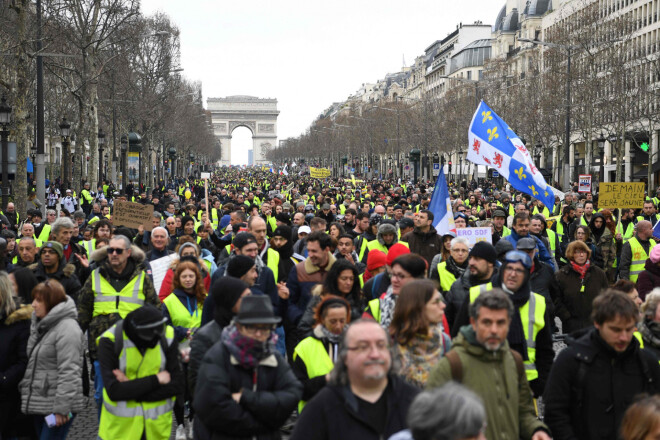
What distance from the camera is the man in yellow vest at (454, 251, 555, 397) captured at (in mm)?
5625

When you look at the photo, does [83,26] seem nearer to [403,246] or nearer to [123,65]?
[123,65]

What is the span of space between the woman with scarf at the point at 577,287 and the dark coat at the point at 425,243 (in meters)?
2.17

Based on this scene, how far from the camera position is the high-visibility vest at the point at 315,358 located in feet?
16.1

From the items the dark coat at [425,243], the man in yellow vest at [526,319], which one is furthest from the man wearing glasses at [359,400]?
the dark coat at [425,243]

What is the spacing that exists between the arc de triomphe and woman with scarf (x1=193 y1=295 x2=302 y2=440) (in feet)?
532

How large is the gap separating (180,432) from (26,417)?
1257 mm

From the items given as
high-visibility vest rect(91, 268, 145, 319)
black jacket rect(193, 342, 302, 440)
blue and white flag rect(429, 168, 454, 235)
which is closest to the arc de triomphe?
blue and white flag rect(429, 168, 454, 235)

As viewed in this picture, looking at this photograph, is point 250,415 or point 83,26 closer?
point 250,415

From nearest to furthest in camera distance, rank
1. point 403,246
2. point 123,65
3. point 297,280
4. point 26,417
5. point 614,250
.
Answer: point 26,417
point 297,280
point 403,246
point 614,250
point 123,65

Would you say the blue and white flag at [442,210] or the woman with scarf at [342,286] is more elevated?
the blue and white flag at [442,210]

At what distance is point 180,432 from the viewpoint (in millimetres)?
6727

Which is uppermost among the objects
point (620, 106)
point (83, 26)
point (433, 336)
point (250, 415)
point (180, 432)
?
point (83, 26)

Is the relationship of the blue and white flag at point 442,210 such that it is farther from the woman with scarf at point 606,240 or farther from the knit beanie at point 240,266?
the knit beanie at point 240,266

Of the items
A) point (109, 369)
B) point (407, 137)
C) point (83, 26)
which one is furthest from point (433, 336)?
point (407, 137)
